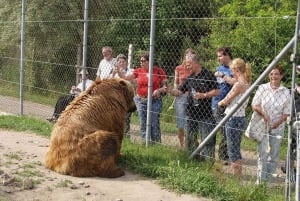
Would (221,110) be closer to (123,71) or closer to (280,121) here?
(280,121)

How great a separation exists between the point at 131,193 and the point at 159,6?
21.2 feet

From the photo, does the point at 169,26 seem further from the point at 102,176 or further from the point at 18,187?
the point at 18,187

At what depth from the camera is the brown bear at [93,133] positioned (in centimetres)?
723

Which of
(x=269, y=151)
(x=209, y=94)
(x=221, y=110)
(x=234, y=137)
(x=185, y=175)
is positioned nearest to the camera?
(x=185, y=175)

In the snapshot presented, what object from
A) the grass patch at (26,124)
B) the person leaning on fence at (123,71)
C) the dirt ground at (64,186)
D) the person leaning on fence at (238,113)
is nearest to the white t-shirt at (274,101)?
the person leaning on fence at (238,113)

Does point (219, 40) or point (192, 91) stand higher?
point (219, 40)

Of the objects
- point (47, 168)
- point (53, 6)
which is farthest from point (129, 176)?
point (53, 6)

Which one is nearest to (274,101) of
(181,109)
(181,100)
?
(181,100)

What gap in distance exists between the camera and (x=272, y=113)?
741cm

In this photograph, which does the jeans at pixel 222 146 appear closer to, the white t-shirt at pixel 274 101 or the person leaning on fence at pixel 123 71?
the white t-shirt at pixel 274 101

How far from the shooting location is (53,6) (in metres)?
18.1

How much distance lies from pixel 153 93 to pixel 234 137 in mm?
1674

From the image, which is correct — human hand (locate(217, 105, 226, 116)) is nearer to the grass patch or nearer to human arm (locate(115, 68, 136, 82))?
human arm (locate(115, 68, 136, 82))

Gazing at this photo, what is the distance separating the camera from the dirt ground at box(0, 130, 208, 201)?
21.3 ft
